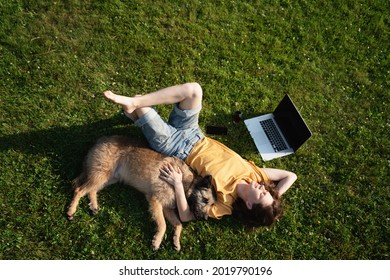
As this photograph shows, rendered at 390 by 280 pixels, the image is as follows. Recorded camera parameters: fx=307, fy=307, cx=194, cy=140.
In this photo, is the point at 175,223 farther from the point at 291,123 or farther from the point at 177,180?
the point at 291,123

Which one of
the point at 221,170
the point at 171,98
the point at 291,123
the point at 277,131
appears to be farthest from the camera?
the point at 277,131

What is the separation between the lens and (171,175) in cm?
569

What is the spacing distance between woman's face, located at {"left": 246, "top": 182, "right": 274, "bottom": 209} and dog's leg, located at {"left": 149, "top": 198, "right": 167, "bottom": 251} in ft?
5.67

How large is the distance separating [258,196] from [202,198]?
1.03m

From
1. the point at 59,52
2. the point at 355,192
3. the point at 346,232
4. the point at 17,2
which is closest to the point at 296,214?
the point at 346,232

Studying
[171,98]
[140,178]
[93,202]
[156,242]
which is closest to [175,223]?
[156,242]

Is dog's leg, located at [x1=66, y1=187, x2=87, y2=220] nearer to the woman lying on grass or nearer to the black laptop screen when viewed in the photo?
the woman lying on grass

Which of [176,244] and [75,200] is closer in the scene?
[75,200]

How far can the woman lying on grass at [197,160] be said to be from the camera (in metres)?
5.60

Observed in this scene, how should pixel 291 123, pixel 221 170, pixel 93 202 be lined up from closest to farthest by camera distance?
1. pixel 221 170
2. pixel 93 202
3. pixel 291 123

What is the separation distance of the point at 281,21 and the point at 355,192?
207 inches

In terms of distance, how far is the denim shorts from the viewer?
5.60 m

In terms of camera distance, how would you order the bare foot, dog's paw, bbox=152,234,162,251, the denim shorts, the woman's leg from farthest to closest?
dog's paw, bbox=152,234,162,251, the denim shorts, the woman's leg, the bare foot

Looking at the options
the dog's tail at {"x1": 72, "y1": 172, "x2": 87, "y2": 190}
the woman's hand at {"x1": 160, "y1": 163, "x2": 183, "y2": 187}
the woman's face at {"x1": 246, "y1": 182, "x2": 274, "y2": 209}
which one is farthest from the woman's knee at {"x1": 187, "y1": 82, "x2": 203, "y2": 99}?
the dog's tail at {"x1": 72, "y1": 172, "x2": 87, "y2": 190}
